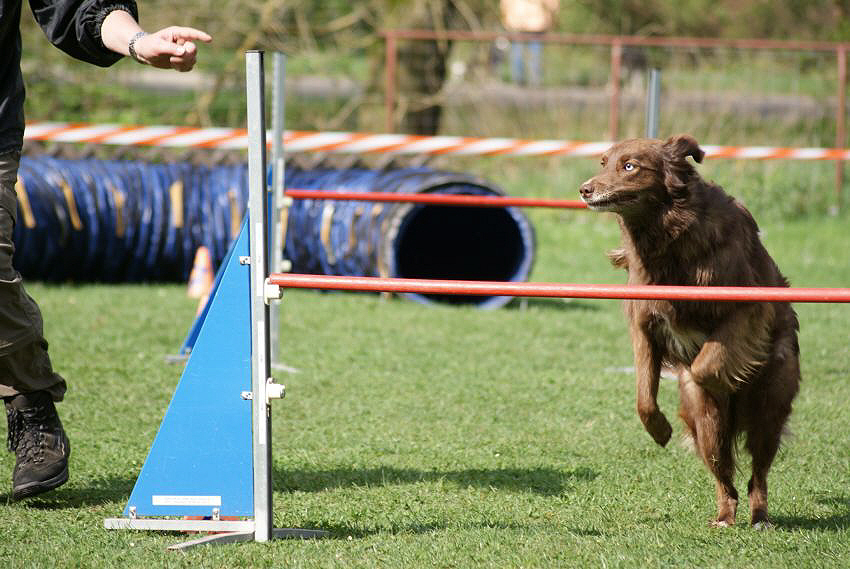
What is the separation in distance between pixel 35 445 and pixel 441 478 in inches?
59.8

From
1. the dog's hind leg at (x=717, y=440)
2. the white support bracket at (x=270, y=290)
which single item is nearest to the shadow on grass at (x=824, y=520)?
the dog's hind leg at (x=717, y=440)

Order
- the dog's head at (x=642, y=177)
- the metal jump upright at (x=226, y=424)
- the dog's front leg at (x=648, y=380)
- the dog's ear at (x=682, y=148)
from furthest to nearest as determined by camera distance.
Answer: the dog's front leg at (x=648, y=380) → the dog's ear at (x=682, y=148) → the dog's head at (x=642, y=177) → the metal jump upright at (x=226, y=424)

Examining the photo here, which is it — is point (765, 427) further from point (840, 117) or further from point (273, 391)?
point (840, 117)

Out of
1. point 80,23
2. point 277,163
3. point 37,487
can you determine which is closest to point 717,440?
point 37,487

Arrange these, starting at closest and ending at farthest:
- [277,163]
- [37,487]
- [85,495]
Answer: [37,487] → [85,495] → [277,163]

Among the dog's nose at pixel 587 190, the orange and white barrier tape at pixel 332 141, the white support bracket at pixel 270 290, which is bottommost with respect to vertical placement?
the white support bracket at pixel 270 290

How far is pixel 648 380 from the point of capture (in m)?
3.63

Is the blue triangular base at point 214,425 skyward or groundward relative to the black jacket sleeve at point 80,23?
groundward

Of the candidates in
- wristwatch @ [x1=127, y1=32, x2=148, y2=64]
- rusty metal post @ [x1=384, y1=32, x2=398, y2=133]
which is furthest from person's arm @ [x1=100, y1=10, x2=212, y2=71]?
rusty metal post @ [x1=384, y1=32, x2=398, y2=133]

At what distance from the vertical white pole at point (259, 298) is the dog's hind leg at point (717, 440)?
4.89 feet

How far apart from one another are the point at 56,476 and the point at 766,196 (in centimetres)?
1104

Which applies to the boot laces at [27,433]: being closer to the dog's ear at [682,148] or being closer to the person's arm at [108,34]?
the person's arm at [108,34]

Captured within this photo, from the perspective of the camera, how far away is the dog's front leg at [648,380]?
11.9ft

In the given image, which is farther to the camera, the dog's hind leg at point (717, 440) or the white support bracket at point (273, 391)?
the dog's hind leg at point (717, 440)
